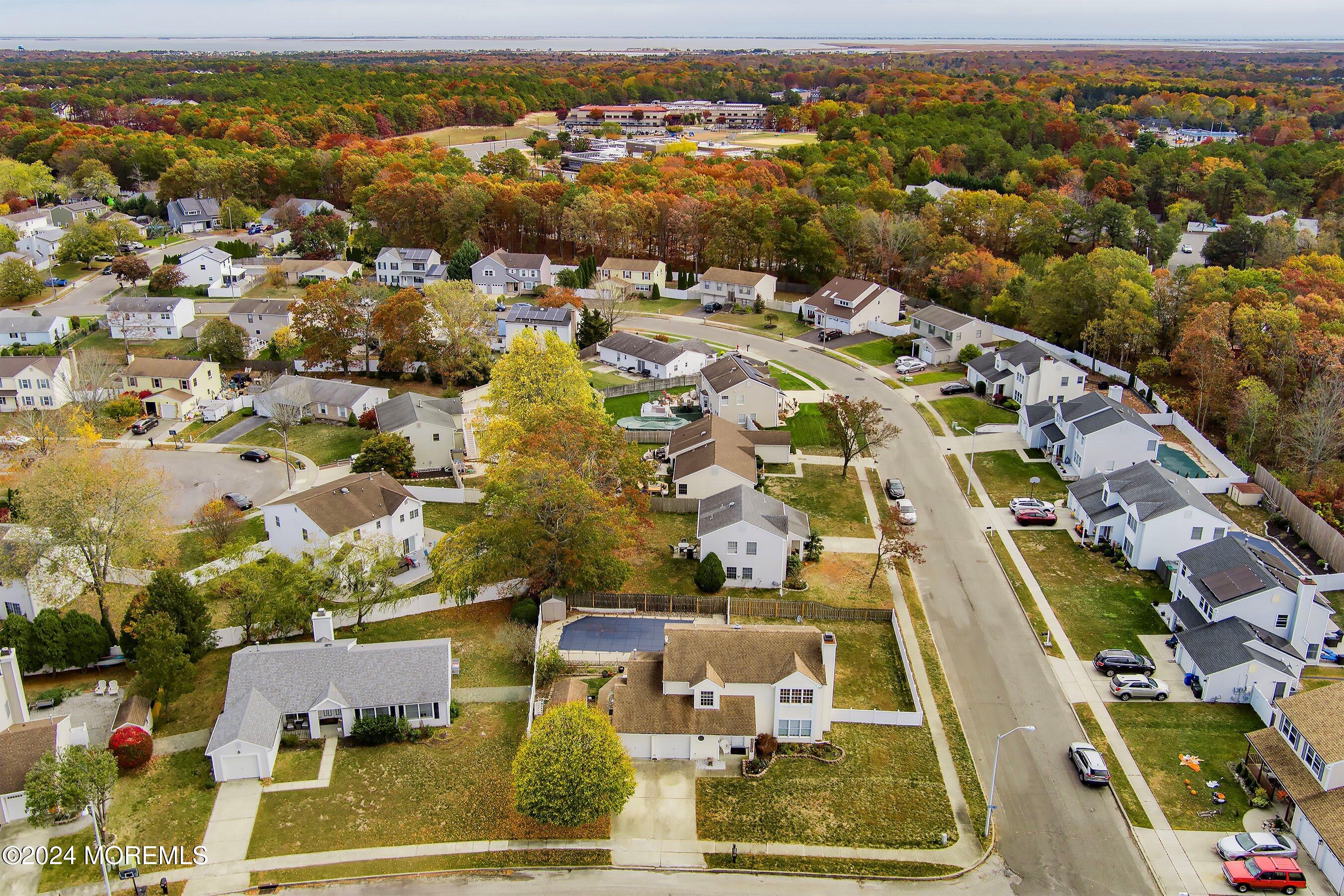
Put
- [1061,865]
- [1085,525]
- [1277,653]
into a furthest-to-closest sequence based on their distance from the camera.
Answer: [1085,525]
[1277,653]
[1061,865]

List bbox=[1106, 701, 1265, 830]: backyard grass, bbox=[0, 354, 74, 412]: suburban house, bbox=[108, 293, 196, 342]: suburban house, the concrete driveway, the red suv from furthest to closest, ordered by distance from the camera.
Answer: bbox=[108, 293, 196, 342]: suburban house
bbox=[0, 354, 74, 412]: suburban house
the concrete driveway
bbox=[1106, 701, 1265, 830]: backyard grass
the red suv

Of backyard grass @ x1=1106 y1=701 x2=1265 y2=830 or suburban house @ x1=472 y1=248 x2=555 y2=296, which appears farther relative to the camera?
suburban house @ x1=472 y1=248 x2=555 y2=296

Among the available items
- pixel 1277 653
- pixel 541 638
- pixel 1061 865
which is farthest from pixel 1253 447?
pixel 541 638

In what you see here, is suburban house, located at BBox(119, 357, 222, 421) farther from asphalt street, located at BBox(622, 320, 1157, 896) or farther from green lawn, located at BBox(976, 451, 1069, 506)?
green lawn, located at BBox(976, 451, 1069, 506)

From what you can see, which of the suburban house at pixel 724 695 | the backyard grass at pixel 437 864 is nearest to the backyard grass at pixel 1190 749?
the suburban house at pixel 724 695

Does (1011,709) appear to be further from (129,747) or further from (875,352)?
(875,352)

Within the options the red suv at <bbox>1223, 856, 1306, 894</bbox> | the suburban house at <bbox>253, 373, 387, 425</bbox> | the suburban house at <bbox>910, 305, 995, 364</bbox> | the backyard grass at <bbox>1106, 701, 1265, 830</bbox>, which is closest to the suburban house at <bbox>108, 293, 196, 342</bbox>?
the suburban house at <bbox>253, 373, 387, 425</bbox>

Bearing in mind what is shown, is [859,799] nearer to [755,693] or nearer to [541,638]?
[755,693]
